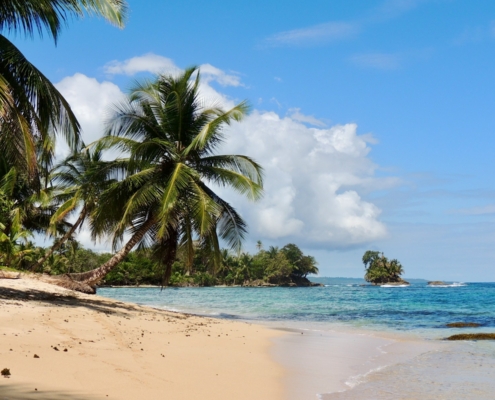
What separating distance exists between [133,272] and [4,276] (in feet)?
220

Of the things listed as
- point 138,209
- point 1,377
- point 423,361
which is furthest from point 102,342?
point 138,209

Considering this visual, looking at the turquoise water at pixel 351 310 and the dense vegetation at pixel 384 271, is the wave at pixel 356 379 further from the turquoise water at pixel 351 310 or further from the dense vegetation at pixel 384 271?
the dense vegetation at pixel 384 271

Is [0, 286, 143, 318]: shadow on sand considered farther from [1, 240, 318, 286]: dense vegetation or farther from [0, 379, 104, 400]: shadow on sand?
[1, 240, 318, 286]: dense vegetation

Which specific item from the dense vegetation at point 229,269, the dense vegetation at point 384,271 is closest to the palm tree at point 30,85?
the dense vegetation at point 229,269

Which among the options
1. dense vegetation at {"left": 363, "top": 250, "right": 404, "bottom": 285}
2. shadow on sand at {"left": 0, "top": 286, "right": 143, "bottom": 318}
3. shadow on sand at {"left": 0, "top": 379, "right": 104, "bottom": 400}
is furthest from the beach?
dense vegetation at {"left": 363, "top": 250, "right": 404, "bottom": 285}

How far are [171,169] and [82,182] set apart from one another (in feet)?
24.4

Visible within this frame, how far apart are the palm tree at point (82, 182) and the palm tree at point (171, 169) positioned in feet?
2.75

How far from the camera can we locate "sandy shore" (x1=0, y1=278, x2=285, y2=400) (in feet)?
16.8

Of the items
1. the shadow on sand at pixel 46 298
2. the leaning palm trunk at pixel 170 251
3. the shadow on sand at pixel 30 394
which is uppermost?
the leaning palm trunk at pixel 170 251

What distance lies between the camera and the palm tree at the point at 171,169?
17.2 meters

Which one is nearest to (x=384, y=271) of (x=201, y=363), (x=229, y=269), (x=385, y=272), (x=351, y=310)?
(x=385, y=272)

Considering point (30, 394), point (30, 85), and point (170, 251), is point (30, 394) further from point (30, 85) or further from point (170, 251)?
point (170, 251)

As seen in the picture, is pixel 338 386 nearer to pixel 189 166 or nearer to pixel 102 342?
pixel 102 342

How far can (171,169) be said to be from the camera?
17984mm
